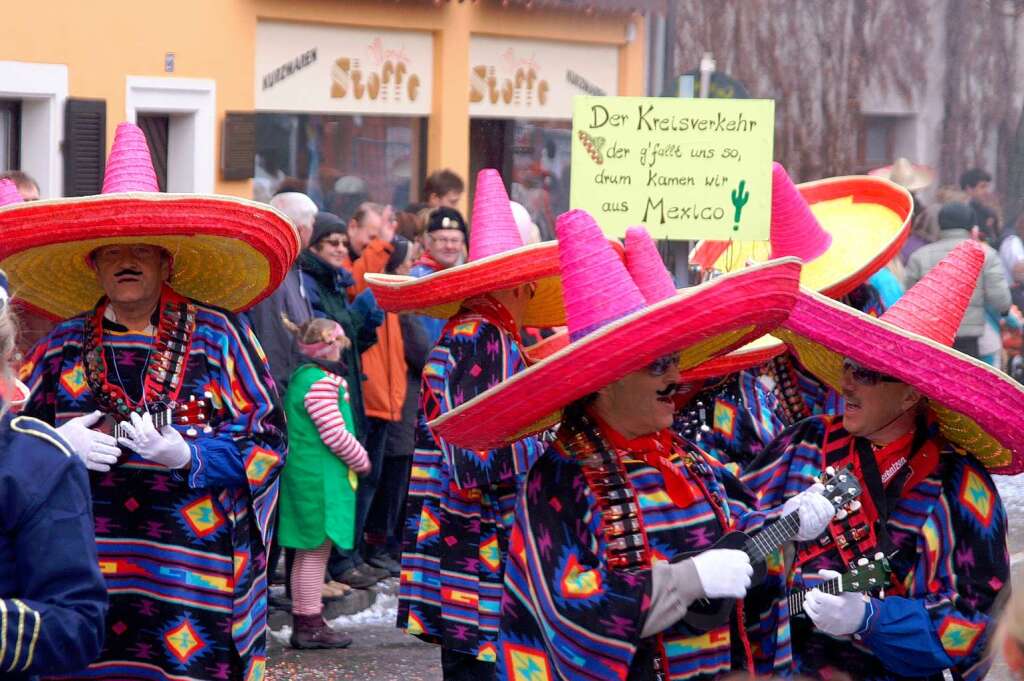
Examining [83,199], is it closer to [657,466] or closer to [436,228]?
[657,466]

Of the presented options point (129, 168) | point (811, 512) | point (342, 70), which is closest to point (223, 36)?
point (342, 70)

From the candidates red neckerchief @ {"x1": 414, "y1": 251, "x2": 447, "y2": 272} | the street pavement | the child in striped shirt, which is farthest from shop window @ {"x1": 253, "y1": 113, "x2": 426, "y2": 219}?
red neckerchief @ {"x1": 414, "y1": 251, "x2": 447, "y2": 272}

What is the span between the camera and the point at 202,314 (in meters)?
5.52

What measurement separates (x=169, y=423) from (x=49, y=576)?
6.56 ft

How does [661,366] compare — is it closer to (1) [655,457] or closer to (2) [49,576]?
(1) [655,457]

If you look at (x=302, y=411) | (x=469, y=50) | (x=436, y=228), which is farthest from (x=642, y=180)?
(x=469, y=50)

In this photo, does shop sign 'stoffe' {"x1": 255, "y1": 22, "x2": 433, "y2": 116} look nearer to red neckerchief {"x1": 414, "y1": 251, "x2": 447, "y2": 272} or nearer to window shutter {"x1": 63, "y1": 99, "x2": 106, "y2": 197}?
window shutter {"x1": 63, "y1": 99, "x2": 106, "y2": 197}

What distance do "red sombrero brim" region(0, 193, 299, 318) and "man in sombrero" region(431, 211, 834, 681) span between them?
4.70ft

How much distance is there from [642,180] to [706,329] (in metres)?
2.73

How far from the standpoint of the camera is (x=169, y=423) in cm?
534

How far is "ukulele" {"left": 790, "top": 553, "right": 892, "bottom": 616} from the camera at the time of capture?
422 cm

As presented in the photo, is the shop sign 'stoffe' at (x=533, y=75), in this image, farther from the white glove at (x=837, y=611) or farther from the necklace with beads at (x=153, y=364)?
the white glove at (x=837, y=611)

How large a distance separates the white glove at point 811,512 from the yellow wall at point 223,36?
8493 mm

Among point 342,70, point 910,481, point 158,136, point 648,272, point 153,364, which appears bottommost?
point 910,481
